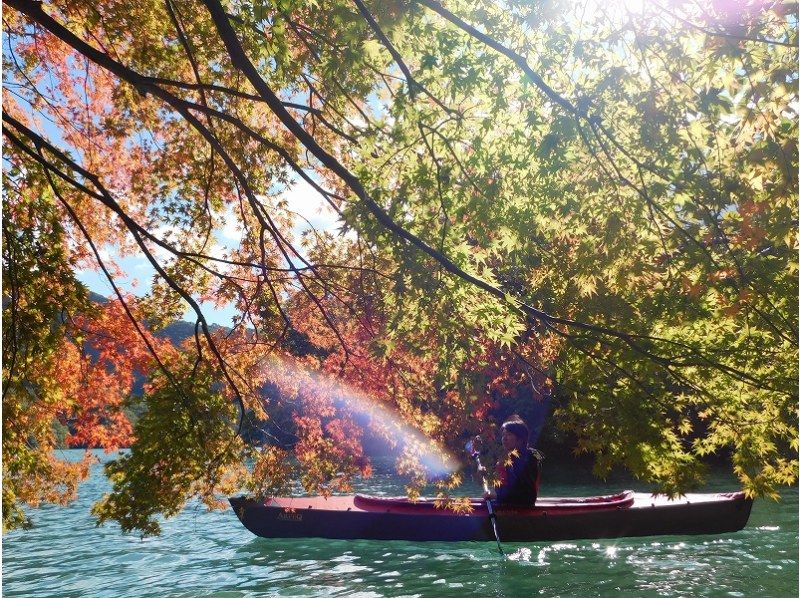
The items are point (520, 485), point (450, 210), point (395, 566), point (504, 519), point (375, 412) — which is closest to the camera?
point (450, 210)

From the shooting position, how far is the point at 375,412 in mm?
8062

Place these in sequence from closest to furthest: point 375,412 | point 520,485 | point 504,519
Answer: point 375,412, point 504,519, point 520,485

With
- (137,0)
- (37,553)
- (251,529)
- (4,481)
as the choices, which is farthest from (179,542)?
(137,0)

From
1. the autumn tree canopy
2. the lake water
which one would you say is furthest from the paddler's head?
the lake water

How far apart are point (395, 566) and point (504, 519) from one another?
2.10 metres

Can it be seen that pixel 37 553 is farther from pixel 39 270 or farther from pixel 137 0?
pixel 137 0

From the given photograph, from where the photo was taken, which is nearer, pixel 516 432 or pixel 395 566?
pixel 395 566

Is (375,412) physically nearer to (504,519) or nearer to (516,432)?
(516,432)

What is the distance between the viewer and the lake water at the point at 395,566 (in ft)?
26.8

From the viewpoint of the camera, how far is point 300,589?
27.4 feet

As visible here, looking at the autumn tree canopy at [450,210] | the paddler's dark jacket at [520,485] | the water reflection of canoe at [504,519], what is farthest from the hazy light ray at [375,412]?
the paddler's dark jacket at [520,485]

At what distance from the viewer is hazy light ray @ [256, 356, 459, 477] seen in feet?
23.1

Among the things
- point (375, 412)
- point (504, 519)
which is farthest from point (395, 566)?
point (375, 412)

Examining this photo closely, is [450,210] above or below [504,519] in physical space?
above
